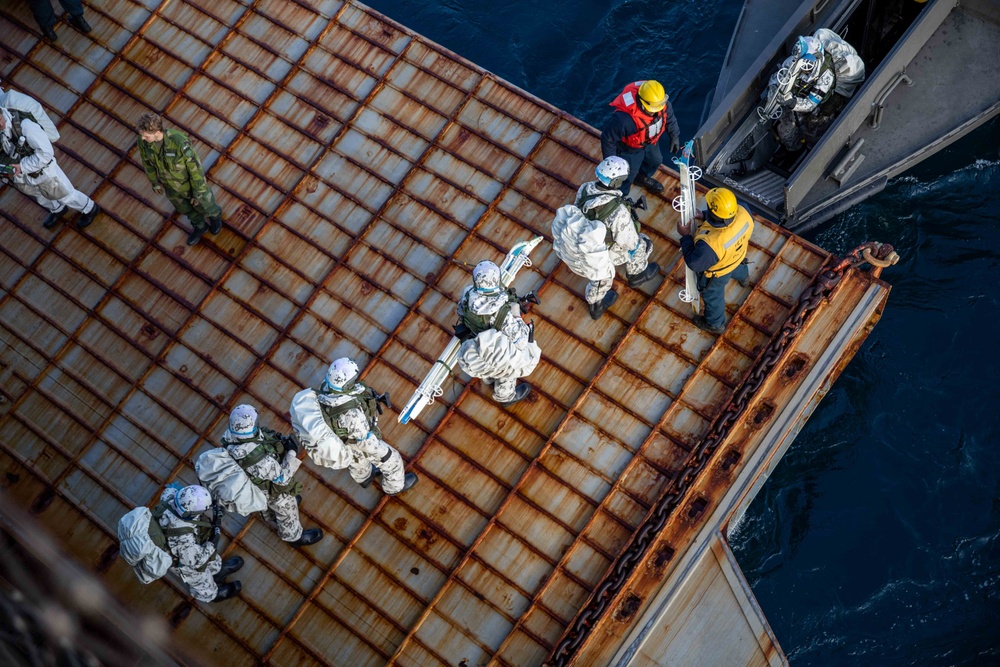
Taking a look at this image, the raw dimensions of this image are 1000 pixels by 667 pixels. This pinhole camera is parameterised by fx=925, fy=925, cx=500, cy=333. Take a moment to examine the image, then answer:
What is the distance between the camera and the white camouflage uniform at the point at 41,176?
14328 mm

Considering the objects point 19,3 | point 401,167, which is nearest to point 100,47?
point 19,3

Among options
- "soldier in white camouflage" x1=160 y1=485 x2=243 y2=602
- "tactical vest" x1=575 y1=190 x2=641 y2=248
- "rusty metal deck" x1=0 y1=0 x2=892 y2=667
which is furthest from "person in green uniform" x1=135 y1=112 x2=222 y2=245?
"tactical vest" x1=575 y1=190 x2=641 y2=248

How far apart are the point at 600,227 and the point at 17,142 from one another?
9.16m

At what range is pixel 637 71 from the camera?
2161cm

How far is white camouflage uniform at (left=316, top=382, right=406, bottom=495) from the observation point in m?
11.7

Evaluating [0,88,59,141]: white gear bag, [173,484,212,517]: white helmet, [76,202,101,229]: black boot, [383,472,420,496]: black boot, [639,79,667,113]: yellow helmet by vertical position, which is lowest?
[173,484,212,517]: white helmet

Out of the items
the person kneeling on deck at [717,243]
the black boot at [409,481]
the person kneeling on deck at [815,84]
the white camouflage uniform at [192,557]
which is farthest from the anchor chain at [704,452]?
the white camouflage uniform at [192,557]

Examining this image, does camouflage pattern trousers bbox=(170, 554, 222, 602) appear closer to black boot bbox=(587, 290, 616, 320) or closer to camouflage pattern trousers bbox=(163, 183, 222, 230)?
camouflage pattern trousers bbox=(163, 183, 222, 230)

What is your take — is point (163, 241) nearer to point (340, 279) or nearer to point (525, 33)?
point (340, 279)

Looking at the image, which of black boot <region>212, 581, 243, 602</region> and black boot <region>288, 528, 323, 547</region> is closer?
black boot <region>212, 581, 243, 602</region>

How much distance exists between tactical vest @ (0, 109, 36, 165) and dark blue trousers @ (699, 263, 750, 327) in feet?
34.6

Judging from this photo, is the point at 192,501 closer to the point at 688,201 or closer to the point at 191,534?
the point at 191,534

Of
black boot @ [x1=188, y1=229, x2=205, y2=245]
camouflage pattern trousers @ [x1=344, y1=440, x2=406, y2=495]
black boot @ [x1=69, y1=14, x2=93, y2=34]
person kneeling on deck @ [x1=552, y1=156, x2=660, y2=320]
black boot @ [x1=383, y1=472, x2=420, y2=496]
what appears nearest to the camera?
camouflage pattern trousers @ [x1=344, y1=440, x2=406, y2=495]

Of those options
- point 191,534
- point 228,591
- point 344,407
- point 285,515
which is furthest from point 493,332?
point 228,591
